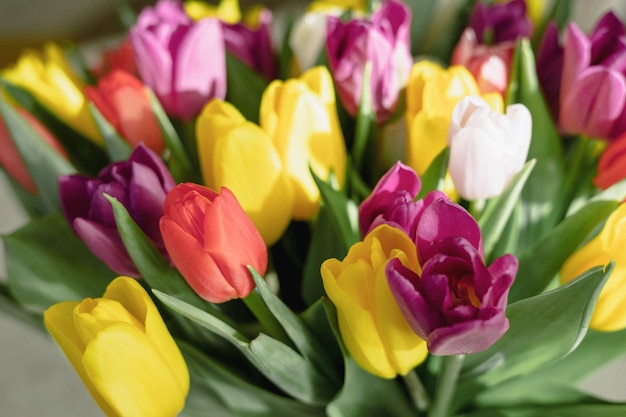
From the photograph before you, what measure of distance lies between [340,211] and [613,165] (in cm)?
15

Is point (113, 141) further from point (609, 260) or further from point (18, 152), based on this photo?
point (609, 260)

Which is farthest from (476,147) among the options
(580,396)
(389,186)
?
(580,396)

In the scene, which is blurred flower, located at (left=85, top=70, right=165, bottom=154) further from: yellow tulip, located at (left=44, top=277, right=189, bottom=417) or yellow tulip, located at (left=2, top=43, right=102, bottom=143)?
yellow tulip, located at (left=44, top=277, right=189, bottom=417)

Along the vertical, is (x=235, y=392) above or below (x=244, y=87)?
below

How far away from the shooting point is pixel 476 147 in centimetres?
33

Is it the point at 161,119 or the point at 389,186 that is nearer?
the point at 389,186

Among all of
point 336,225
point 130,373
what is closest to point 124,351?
point 130,373

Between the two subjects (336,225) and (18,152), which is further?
(18,152)

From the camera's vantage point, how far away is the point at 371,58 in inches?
16.1

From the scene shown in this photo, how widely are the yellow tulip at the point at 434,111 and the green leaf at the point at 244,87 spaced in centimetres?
14

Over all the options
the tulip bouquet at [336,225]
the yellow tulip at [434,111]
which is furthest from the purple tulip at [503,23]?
the yellow tulip at [434,111]

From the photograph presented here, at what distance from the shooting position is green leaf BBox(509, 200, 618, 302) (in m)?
0.36

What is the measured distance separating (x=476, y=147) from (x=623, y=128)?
0.38 ft

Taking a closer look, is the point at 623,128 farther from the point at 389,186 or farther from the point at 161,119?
the point at 161,119
